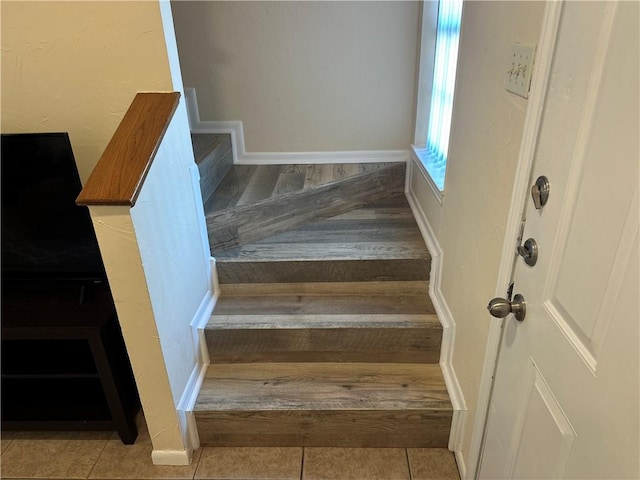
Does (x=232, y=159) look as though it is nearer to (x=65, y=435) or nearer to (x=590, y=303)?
(x=65, y=435)

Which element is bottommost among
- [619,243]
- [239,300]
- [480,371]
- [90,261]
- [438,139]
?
[239,300]

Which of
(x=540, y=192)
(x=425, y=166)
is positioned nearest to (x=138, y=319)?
(x=540, y=192)

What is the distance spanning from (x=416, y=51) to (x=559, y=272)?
2085 mm

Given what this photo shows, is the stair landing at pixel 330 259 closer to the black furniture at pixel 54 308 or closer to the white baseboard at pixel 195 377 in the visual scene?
the white baseboard at pixel 195 377

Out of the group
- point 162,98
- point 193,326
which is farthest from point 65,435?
point 162,98

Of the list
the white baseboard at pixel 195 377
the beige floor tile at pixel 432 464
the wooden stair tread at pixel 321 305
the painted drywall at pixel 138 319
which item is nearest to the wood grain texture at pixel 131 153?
the painted drywall at pixel 138 319

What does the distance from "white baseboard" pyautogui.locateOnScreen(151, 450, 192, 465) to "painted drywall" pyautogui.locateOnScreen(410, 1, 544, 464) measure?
Result: 40.3 inches

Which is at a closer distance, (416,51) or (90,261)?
(90,261)

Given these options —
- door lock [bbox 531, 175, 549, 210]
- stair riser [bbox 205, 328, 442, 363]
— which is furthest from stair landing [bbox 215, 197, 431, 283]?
door lock [bbox 531, 175, 549, 210]

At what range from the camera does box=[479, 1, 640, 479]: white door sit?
646mm

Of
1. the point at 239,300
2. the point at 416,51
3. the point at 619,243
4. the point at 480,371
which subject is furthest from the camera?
the point at 416,51

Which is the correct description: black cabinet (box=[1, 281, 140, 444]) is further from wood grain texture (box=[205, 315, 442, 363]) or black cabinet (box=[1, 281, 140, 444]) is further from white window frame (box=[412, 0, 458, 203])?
white window frame (box=[412, 0, 458, 203])

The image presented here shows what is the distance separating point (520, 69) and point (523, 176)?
247 millimetres

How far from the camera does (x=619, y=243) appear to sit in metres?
0.66
